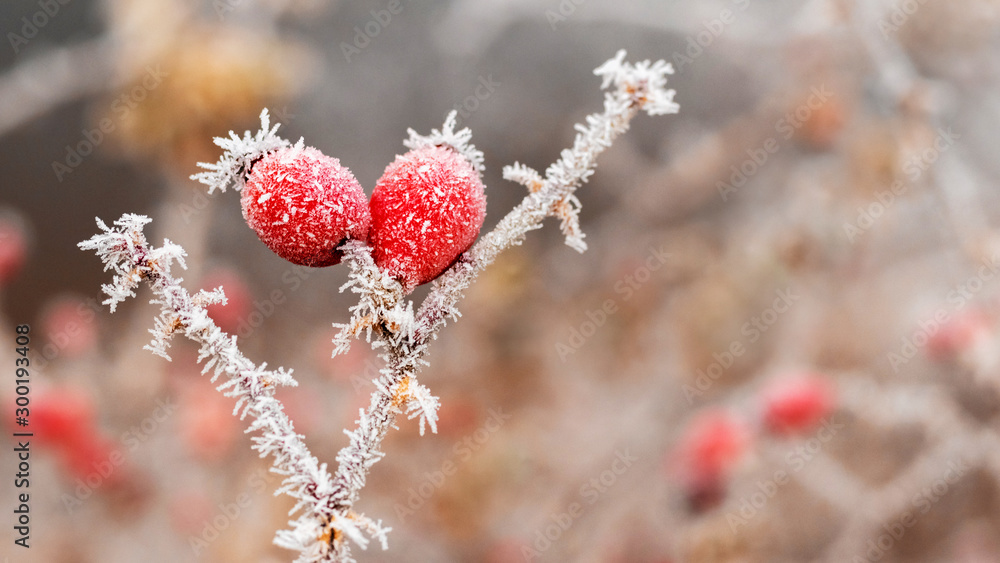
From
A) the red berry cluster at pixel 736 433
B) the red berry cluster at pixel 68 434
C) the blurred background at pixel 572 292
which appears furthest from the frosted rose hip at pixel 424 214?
the red berry cluster at pixel 68 434

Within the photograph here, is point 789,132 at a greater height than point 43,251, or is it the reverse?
point 43,251

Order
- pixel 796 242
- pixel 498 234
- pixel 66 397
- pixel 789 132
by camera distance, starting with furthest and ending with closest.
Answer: pixel 789 132 → pixel 796 242 → pixel 66 397 → pixel 498 234

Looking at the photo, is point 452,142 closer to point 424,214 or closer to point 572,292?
point 424,214

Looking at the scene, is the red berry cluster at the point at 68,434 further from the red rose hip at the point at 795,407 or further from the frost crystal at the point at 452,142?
the red rose hip at the point at 795,407

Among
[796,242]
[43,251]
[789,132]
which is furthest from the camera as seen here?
[43,251]

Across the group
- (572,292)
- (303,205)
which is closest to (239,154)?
(303,205)

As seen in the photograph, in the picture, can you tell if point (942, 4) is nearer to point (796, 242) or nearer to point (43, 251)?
point (796, 242)

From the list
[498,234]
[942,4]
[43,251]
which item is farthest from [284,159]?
[43,251]
